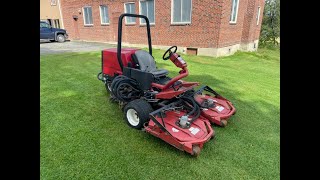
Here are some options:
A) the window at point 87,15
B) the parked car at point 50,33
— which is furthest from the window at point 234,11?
the parked car at point 50,33

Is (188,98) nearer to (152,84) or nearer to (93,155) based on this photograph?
(152,84)

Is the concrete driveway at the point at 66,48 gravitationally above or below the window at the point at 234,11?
below

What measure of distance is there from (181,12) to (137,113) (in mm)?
9948

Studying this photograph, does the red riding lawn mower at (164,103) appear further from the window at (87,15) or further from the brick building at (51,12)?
the brick building at (51,12)

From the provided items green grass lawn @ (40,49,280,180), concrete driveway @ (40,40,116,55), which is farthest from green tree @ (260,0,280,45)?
green grass lawn @ (40,49,280,180)

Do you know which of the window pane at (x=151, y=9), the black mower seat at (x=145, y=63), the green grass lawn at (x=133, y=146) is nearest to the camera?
the green grass lawn at (x=133, y=146)

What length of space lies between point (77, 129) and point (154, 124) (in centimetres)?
146

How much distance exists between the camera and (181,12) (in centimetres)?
1197

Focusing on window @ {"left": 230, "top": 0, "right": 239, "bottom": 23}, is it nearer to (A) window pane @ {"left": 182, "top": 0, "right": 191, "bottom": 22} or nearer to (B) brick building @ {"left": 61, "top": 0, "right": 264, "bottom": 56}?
(B) brick building @ {"left": 61, "top": 0, "right": 264, "bottom": 56}

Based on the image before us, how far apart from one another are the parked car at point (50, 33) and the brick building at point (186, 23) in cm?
305

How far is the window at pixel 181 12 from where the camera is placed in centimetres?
1166

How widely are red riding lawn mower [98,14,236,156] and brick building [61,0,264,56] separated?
8051 mm

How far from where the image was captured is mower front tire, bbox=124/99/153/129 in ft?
11.3
